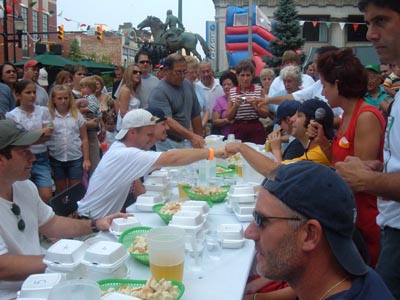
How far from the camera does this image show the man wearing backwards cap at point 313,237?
1233 millimetres

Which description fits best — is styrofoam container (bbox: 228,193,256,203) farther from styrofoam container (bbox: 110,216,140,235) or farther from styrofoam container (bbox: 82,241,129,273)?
styrofoam container (bbox: 82,241,129,273)

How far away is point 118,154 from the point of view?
312 centimetres

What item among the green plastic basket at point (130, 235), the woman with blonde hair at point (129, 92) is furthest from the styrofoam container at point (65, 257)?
the woman with blonde hair at point (129, 92)

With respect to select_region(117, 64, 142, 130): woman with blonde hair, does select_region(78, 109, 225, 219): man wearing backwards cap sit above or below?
below

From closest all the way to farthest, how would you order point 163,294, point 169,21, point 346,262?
point 346,262
point 163,294
point 169,21

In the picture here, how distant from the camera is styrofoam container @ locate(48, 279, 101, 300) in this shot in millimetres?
1476

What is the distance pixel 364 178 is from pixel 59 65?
13359 mm

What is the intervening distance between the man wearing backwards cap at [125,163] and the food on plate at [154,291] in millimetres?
1492

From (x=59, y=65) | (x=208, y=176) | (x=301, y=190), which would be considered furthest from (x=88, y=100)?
(x=59, y=65)

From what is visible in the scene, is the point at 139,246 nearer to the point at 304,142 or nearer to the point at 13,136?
the point at 13,136

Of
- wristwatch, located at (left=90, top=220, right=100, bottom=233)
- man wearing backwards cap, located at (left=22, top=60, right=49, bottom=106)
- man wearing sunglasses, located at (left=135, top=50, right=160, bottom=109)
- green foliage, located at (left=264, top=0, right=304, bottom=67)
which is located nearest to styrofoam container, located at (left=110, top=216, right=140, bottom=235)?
wristwatch, located at (left=90, top=220, right=100, bottom=233)

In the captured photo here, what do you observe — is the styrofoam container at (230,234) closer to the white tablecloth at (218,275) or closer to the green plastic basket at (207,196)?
the white tablecloth at (218,275)

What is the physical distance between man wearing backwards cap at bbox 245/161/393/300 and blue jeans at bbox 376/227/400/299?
33.6 inches

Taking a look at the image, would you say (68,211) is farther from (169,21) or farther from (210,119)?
(169,21)
